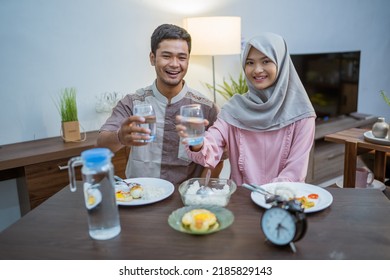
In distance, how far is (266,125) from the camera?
168 centimetres

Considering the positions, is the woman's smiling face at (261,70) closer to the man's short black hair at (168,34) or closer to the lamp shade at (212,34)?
the man's short black hair at (168,34)

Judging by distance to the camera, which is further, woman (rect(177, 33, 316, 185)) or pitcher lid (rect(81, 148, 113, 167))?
woman (rect(177, 33, 316, 185))

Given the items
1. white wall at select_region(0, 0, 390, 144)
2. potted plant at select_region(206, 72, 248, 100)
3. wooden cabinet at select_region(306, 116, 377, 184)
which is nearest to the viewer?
white wall at select_region(0, 0, 390, 144)

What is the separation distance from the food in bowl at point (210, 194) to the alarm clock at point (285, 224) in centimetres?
25

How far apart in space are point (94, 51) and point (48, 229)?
1.91 meters

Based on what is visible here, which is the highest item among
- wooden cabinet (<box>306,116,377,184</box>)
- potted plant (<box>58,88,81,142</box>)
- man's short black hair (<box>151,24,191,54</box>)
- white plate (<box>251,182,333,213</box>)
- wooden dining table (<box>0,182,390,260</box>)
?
man's short black hair (<box>151,24,191,54</box>)

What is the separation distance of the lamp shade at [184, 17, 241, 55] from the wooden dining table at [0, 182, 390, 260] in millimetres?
1839

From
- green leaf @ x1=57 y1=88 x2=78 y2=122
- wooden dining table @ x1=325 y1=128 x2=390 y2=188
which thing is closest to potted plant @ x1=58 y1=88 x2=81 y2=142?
green leaf @ x1=57 y1=88 x2=78 y2=122

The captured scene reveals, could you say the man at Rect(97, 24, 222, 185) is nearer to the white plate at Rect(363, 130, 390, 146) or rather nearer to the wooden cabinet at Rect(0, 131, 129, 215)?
the wooden cabinet at Rect(0, 131, 129, 215)

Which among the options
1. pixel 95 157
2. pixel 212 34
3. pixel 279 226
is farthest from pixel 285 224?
pixel 212 34

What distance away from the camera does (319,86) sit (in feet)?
13.3

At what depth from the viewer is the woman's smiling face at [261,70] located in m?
1.65

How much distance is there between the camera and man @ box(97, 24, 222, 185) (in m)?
1.79
